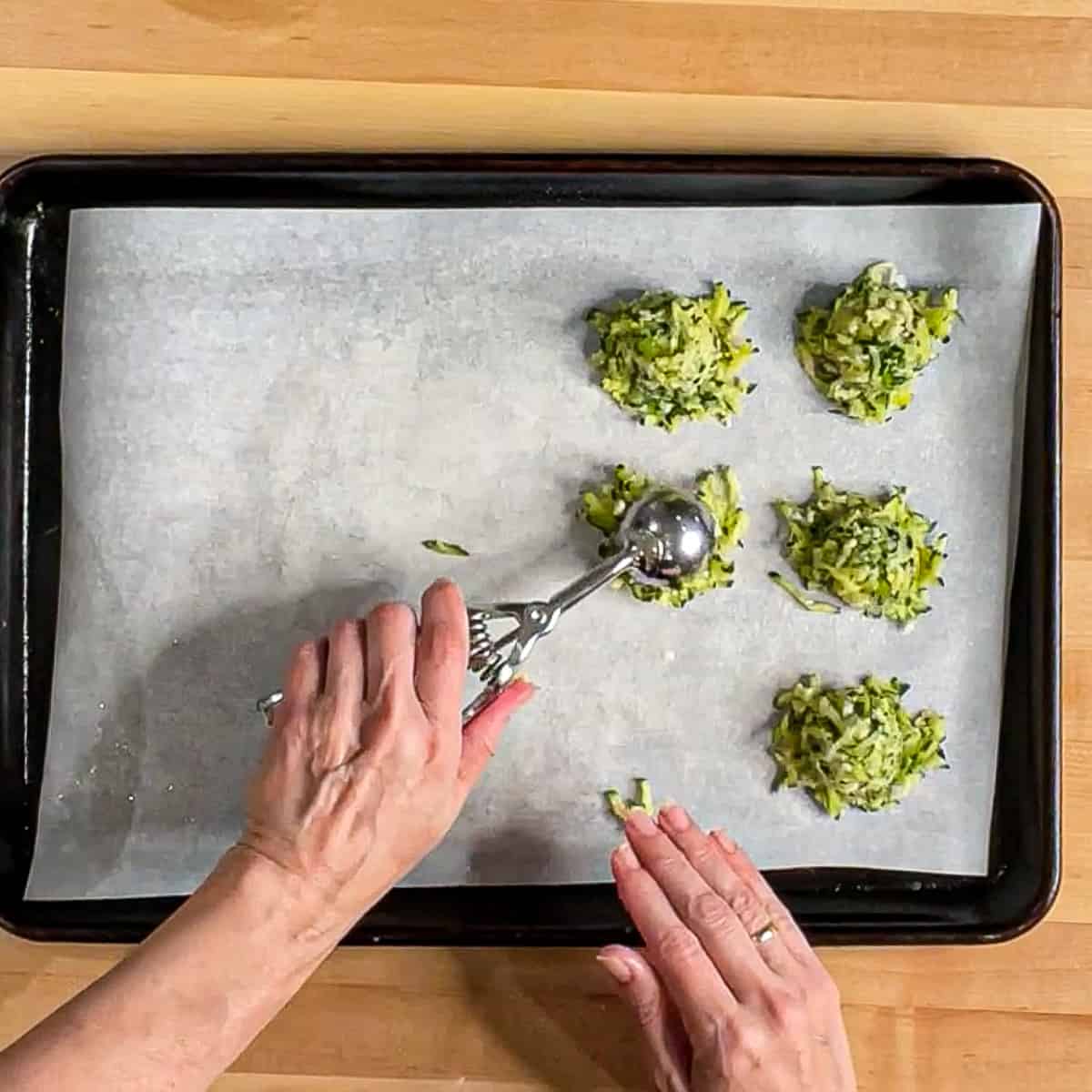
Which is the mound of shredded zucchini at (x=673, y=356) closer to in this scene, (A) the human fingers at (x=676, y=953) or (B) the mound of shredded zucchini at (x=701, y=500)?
(B) the mound of shredded zucchini at (x=701, y=500)

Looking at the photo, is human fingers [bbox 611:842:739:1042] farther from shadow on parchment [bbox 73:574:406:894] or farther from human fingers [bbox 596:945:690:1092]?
shadow on parchment [bbox 73:574:406:894]

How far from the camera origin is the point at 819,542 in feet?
3.87

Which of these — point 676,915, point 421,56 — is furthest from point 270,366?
point 676,915

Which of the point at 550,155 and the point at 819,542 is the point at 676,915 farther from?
the point at 550,155

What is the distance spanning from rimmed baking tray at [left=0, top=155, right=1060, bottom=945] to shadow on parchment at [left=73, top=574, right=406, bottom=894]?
6 cm

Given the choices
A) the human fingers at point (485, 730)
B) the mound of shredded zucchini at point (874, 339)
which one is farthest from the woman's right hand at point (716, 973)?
the mound of shredded zucchini at point (874, 339)

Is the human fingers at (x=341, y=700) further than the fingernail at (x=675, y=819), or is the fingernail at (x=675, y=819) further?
the fingernail at (x=675, y=819)

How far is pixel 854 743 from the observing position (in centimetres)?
116

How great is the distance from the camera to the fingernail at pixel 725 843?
115 cm

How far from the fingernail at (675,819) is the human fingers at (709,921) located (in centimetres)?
2

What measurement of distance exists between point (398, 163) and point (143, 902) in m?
0.66

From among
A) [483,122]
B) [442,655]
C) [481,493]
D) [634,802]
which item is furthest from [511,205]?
[634,802]

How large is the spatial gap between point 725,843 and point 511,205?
22.3 inches

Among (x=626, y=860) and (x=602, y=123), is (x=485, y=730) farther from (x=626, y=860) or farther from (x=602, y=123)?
(x=602, y=123)
